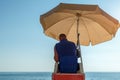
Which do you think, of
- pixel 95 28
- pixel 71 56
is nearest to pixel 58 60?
pixel 71 56

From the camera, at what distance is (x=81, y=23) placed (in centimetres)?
1201

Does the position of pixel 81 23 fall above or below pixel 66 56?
above

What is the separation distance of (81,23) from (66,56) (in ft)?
6.77

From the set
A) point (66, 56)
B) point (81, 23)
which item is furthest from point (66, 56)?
point (81, 23)

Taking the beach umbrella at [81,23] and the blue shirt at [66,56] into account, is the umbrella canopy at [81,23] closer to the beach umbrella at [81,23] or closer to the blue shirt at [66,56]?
the beach umbrella at [81,23]

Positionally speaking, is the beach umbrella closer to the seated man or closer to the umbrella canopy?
the umbrella canopy

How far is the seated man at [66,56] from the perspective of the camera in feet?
33.4

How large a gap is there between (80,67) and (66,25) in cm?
223

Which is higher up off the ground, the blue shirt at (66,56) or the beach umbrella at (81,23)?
the beach umbrella at (81,23)

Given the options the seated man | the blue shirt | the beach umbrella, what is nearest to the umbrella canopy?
the beach umbrella

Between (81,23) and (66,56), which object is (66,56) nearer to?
(66,56)

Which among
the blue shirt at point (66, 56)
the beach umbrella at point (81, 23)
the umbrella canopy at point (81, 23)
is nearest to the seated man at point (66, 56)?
the blue shirt at point (66, 56)

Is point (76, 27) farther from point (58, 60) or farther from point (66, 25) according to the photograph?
point (58, 60)

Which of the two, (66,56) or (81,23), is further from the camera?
(81,23)
